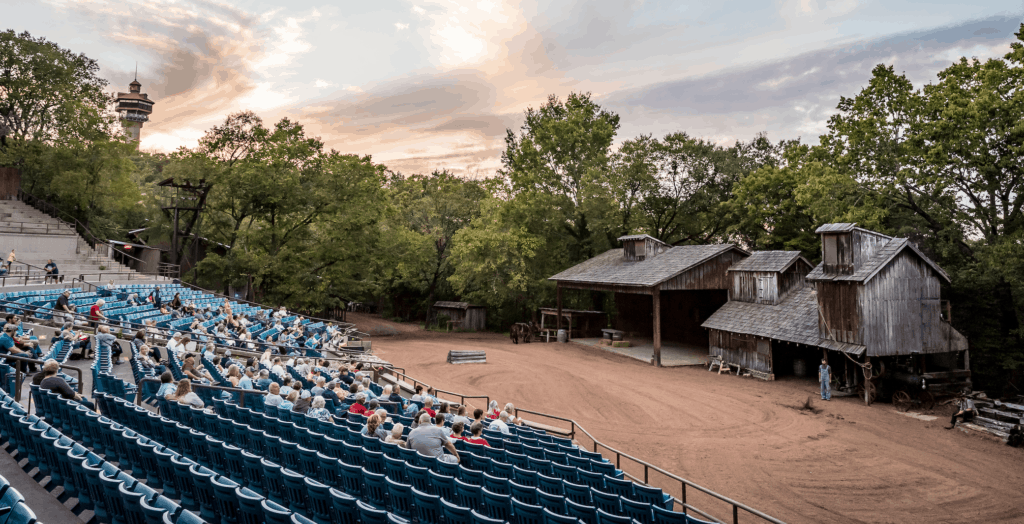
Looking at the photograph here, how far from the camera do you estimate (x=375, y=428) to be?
9234mm

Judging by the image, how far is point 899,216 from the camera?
28.9 m

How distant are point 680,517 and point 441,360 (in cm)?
2370

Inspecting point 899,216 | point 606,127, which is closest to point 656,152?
point 606,127

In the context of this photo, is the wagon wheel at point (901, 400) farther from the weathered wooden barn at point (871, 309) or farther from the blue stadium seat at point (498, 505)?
the blue stadium seat at point (498, 505)

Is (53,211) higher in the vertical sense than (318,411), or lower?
higher

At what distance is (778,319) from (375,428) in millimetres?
21917

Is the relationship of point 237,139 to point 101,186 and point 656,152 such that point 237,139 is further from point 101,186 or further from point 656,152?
point 656,152

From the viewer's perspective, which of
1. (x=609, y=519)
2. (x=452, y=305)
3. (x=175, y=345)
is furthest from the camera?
(x=452, y=305)

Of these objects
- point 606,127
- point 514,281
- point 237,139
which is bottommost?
point 514,281

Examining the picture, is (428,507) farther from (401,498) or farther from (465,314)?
(465,314)

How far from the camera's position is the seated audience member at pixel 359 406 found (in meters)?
11.5

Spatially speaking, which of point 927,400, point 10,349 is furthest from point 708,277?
point 10,349

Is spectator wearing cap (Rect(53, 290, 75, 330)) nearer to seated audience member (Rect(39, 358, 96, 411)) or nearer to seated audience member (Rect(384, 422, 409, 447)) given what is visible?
seated audience member (Rect(39, 358, 96, 411))

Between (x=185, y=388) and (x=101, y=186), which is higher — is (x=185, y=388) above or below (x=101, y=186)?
below
